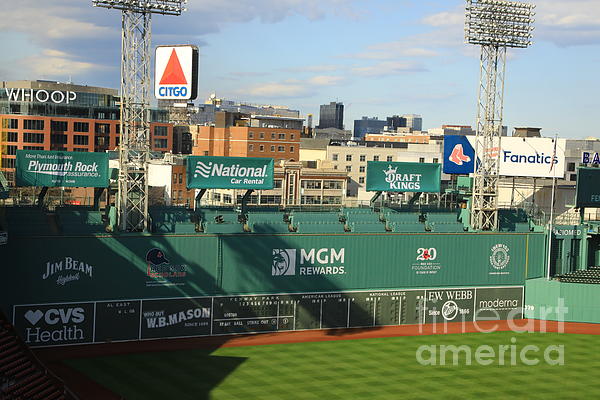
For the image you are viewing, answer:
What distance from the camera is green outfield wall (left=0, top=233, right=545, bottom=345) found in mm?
45594

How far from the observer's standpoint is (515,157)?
7169 cm

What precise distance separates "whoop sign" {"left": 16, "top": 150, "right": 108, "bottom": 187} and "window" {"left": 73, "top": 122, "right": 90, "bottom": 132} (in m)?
83.9

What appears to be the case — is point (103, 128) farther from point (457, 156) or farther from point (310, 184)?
point (457, 156)

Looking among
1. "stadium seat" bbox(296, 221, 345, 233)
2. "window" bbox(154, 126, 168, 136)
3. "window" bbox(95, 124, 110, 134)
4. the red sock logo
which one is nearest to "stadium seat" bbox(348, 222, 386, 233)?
"stadium seat" bbox(296, 221, 345, 233)

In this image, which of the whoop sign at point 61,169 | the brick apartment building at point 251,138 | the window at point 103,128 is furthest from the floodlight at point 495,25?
the window at point 103,128

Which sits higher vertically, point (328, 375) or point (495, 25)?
point (495, 25)

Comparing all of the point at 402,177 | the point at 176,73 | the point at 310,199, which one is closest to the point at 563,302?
the point at 402,177

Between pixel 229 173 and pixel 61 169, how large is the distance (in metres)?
11.0

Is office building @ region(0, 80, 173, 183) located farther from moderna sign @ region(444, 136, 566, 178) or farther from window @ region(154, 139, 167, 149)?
moderna sign @ region(444, 136, 566, 178)

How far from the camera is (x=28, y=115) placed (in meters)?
128

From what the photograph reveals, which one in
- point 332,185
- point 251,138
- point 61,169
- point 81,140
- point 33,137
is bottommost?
point 332,185

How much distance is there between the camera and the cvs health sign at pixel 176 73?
5141 cm

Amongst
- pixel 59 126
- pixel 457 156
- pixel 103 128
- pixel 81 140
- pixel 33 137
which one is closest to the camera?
pixel 457 156

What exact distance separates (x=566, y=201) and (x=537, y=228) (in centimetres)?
2007
